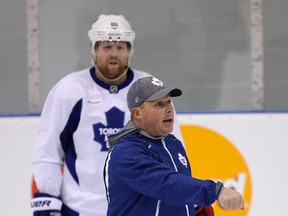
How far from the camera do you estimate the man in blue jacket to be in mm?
2486

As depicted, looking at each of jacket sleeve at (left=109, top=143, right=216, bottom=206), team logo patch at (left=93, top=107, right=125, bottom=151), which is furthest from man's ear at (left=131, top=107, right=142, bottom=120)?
team logo patch at (left=93, top=107, right=125, bottom=151)

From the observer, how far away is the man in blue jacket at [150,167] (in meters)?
2.49

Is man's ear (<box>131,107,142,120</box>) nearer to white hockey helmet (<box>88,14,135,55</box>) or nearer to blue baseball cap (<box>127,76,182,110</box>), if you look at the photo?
blue baseball cap (<box>127,76,182,110</box>)

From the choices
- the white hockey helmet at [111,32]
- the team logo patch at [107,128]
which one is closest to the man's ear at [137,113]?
the team logo patch at [107,128]

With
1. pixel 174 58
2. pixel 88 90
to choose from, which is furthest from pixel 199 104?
pixel 88 90

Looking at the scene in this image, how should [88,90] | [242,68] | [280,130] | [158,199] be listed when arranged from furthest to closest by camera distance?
1. [242,68]
2. [280,130]
3. [88,90]
4. [158,199]

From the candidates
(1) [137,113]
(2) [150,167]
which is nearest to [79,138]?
(1) [137,113]

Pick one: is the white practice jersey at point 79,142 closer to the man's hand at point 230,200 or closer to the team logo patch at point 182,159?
the team logo patch at point 182,159

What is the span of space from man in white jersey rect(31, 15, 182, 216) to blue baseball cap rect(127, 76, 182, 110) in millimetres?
735

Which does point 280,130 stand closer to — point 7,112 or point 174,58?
point 174,58

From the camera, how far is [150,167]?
2.55m

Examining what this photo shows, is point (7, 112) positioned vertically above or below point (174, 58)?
below

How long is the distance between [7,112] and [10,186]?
0.49 meters

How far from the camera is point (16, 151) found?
15.2 ft
